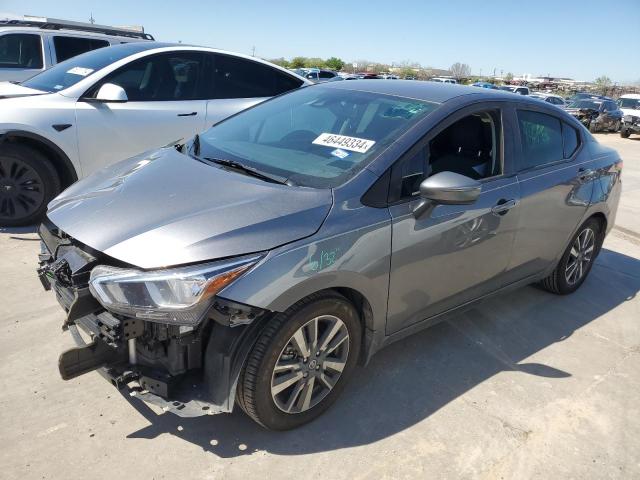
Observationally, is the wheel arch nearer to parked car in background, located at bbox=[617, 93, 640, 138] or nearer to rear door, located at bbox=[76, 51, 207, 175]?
rear door, located at bbox=[76, 51, 207, 175]

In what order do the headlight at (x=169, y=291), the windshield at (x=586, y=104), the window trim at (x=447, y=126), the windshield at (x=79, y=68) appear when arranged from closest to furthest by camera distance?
the headlight at (x=169, y=291)
the window trim at (x=447, y=126)
the windshield at (x=79, y=68)
the windshield at (x=586, y=104)

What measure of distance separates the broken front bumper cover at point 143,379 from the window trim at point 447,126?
1.27m

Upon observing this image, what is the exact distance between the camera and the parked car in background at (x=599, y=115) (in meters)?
23.2

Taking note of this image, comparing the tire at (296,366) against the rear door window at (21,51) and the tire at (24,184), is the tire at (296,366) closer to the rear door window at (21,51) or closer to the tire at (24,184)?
the tire at (24,184)

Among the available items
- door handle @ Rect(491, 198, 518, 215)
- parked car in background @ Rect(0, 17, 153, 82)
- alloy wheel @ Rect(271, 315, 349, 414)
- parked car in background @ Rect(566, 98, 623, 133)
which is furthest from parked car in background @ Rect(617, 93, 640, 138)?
alloy wheel @ Rect(271, 315, 349, 414)

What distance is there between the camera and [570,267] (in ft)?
14.3

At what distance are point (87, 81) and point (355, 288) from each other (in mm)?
3885

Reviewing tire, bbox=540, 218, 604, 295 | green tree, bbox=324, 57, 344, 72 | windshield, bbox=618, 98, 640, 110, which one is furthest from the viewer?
green tree, bbox=324, 57, 344, 72

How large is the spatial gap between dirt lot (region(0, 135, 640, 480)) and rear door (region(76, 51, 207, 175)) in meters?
1.69

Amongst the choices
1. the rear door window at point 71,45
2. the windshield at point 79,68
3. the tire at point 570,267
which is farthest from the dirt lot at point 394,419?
the rear door window at point 71,45

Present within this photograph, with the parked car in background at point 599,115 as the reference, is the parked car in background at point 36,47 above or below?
above

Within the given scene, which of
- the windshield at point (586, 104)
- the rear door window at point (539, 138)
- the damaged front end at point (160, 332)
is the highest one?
the rear door window at point (539, 138)

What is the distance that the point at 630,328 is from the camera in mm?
4074

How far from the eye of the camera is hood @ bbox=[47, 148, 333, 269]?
215 centimetres
